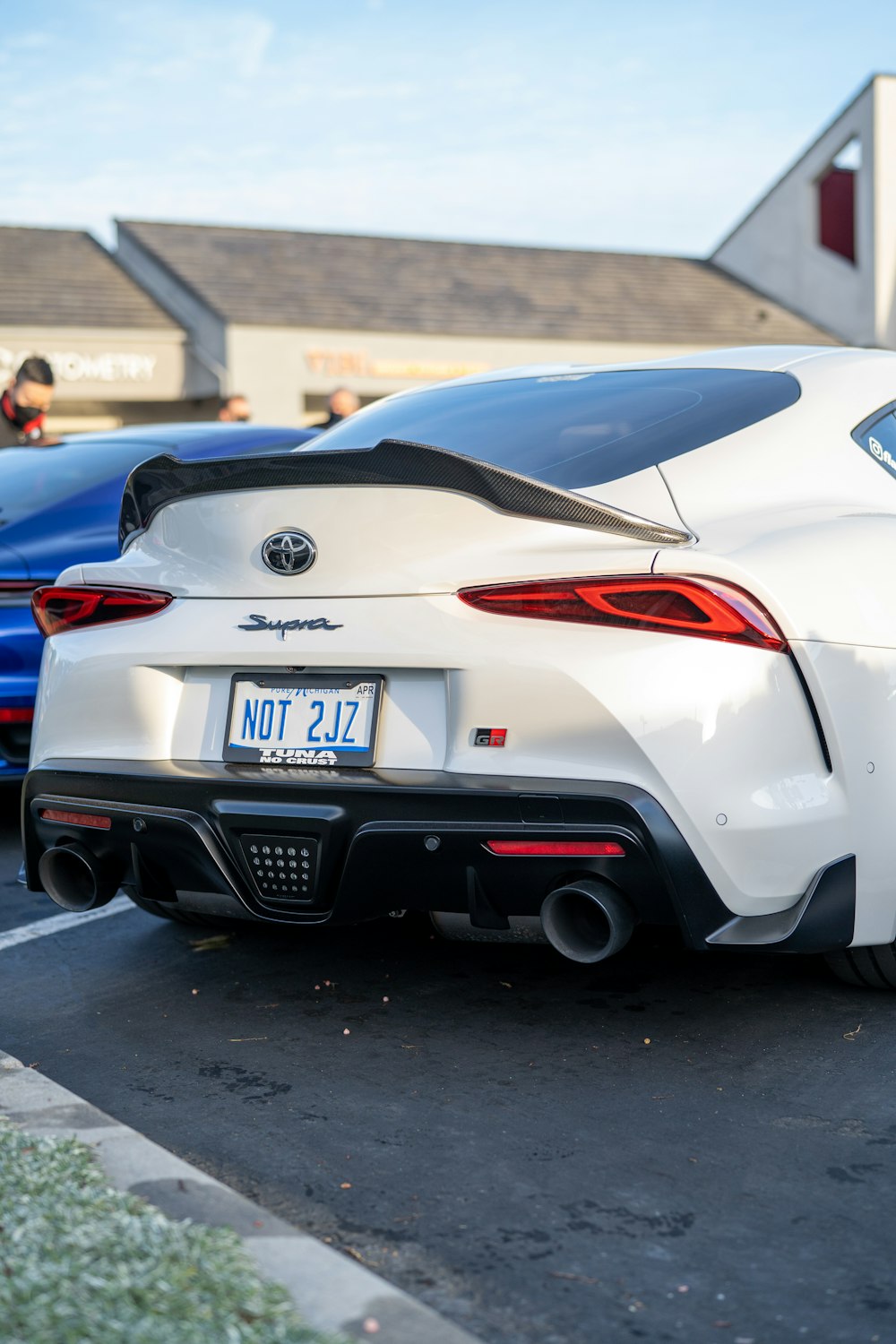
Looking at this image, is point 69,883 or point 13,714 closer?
point 69,883

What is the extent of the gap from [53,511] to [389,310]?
2472 cm

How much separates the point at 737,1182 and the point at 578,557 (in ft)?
4.02

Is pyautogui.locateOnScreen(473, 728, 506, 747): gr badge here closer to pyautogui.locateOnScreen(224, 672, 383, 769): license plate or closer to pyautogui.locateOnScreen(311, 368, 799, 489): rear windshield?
pyautogui.locateOnScreen(224, 672, 383, 769): license plate

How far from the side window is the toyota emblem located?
1.41 meters

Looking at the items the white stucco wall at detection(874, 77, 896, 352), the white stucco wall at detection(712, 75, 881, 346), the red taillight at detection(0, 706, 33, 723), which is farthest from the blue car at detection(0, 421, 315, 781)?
the white stucco wall at detection(712, 75, 881, 346)

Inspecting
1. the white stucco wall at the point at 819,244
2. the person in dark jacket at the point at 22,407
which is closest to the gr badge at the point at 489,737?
the person in dark jacket at the point at 22,407

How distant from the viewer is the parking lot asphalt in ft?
7.69

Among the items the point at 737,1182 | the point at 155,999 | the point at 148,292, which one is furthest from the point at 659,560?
the point at 148,292

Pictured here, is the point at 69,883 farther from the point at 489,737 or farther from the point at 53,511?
the point at 53,511

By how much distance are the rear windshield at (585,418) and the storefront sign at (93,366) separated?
2323 cm

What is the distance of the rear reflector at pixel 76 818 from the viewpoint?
3498mm

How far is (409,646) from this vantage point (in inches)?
124

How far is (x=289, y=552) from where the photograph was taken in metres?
3.30

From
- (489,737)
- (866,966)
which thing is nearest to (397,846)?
(489,737)
